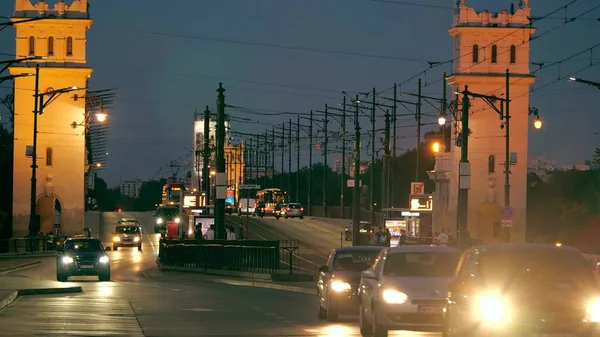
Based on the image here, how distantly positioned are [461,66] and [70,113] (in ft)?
105

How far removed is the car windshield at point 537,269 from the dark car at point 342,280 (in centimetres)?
957

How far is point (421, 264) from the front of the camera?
20906mm

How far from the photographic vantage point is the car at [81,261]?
45.3 m

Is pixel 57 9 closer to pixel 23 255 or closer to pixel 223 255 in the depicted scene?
pixel 23 255

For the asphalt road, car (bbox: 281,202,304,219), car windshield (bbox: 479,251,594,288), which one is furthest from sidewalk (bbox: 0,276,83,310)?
car (bbox: 281,202,304,219)

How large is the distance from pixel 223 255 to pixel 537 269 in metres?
34.5

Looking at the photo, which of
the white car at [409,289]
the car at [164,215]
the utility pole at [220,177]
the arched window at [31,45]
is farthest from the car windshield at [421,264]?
the car at [164,215]

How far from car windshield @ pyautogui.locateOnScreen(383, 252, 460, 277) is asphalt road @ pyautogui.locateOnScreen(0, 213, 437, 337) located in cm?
204

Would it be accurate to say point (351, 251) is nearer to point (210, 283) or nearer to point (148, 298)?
point (148, 298)

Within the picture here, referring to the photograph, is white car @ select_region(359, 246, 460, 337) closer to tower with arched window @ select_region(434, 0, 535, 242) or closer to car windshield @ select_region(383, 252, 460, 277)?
car windshield @ select_region(383, 252, 460, 277)

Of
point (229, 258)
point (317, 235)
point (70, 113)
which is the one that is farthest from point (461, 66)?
point (229, 258)

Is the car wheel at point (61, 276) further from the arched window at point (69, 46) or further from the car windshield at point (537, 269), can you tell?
the arched window at point (69, 46)

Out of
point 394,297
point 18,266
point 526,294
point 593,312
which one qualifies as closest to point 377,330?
point 394,297

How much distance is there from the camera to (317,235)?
9781cm
